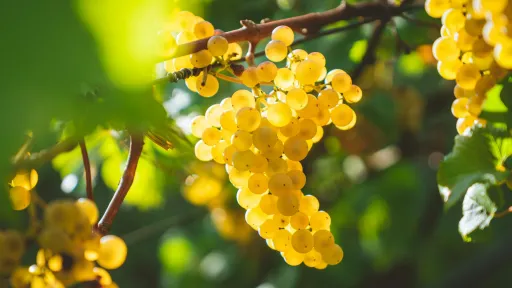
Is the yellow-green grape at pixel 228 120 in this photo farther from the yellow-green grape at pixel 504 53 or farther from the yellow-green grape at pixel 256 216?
the yellow-green grape at pixel 504 53

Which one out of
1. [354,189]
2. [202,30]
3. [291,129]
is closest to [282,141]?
[291,129]

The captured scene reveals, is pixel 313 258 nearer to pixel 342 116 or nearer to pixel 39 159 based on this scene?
pixel 342 116

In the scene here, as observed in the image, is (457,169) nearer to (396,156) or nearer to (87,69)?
(87,69)

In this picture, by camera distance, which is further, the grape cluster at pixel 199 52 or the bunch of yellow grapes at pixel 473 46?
the grape cluster at pixel 199 52

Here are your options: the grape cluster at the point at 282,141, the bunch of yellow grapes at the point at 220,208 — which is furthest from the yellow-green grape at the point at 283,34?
the bunch of yellow grapes at the point at 220,208

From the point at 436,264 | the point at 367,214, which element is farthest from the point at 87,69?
the point at 436,264

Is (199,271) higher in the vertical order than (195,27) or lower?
lower

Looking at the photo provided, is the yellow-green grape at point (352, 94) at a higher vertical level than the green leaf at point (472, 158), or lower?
higher

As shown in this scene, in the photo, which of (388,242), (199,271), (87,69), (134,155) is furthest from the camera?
(199,271)
